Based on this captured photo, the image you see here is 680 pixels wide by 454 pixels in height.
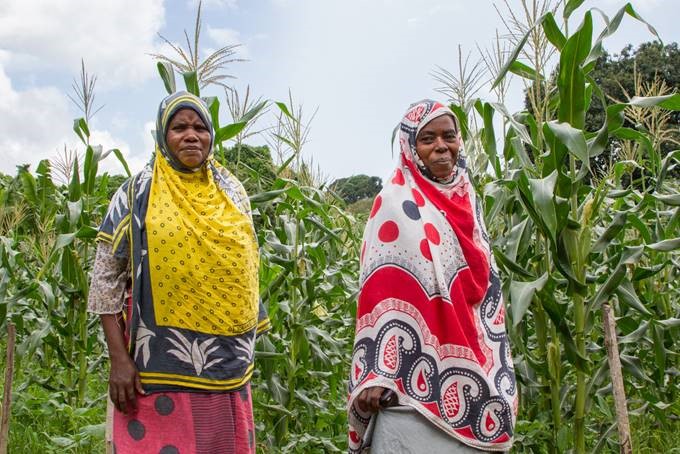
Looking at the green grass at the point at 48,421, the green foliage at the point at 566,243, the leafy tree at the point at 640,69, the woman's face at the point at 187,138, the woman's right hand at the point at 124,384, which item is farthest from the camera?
the leafy tree at the point at 640,69

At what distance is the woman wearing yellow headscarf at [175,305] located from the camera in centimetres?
254

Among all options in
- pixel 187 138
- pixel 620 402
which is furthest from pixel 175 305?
pixel 620 402

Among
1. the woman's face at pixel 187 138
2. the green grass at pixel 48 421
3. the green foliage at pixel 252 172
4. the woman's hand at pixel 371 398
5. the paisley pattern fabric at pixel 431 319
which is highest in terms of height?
the woman's face at pixel 187 138

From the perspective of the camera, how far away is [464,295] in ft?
8.05

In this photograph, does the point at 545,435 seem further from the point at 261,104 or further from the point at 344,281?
the point at 261,104

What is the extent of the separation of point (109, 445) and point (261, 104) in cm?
189

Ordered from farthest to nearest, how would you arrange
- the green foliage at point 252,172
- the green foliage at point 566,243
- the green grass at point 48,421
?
1. the green foliage at point 252,172
2. the green grass at point 48,421
3. the green foliage at point 566,243

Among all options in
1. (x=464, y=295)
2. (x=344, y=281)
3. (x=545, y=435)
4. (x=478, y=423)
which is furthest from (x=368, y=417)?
(x=344, y=281)

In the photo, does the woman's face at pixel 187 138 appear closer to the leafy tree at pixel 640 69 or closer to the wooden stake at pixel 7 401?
the wooden stake at pixel 7 401

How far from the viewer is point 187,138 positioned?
2639mm

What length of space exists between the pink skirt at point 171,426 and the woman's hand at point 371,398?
22.4 inches

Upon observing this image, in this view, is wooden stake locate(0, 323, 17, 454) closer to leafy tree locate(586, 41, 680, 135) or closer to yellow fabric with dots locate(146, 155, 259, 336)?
yellow fabric with dots locate(146, 155, 259, 336)

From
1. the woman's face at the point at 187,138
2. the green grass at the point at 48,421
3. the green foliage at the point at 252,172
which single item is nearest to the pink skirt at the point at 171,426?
the woman's face at the point at 187,138

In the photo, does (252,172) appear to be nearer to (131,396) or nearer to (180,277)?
(180,277)
